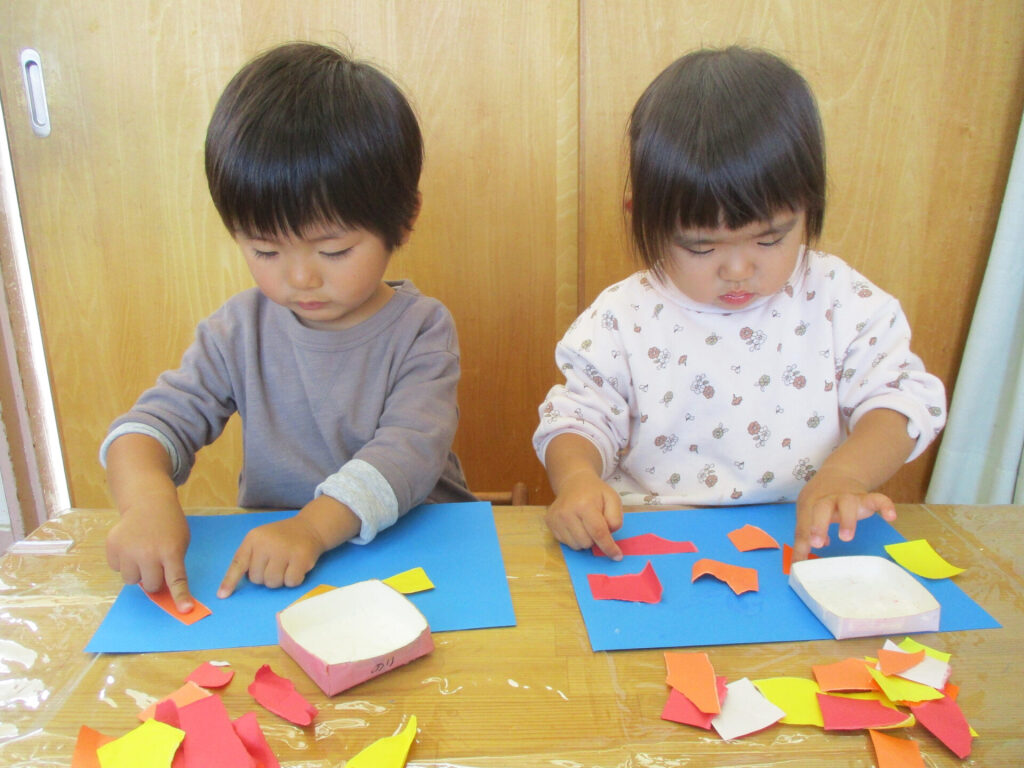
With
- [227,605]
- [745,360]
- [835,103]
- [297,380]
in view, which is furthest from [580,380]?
[835,103]

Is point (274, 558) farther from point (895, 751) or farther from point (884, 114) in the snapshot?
point (884, 114)

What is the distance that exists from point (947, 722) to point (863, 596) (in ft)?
0.44

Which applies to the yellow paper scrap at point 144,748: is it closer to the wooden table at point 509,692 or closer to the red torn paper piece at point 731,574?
the wooden table at point 509,692

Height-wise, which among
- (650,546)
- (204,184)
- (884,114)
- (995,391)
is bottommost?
(995,391)

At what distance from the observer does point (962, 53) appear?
4.51 feet

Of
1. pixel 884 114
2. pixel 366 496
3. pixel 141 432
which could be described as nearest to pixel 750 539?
pixel 366 496

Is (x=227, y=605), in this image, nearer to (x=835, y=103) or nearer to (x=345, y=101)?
(x=345, y=101)

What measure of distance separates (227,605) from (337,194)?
1.27 feet

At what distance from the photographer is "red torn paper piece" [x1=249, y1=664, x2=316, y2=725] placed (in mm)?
473

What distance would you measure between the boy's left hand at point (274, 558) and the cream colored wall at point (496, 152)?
0.91 meters

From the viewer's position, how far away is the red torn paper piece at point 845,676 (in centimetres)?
49

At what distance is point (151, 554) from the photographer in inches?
24.6

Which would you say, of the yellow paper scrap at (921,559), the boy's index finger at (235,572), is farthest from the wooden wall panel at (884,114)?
the boy's index finger at (235,572)

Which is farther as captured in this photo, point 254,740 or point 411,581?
point 411,581
